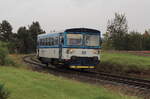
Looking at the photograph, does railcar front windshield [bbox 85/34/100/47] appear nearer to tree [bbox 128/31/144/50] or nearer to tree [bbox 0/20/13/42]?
tree [bbox 128/31/144/50]

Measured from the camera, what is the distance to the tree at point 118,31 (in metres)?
62.3

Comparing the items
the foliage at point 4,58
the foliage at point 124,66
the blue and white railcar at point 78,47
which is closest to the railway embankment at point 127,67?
the foliage at point 124,66

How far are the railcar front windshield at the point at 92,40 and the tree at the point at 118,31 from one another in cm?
4158

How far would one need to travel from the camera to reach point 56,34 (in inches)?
852

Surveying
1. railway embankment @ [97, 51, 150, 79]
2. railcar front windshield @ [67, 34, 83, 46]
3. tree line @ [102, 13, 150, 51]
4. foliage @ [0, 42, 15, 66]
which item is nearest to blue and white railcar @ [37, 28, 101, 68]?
railcar front windshield @ [67, 34, 83, 46]

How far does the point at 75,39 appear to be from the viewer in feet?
67.4

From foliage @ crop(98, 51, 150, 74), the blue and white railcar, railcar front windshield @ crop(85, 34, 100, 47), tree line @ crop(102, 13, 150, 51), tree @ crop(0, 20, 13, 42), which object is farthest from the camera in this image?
tree @ crop(0, 20, 13, 42)

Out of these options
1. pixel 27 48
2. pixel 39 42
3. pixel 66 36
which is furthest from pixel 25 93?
pixel 27 48

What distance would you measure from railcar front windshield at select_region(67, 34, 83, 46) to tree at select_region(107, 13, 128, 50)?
42295 millimetres

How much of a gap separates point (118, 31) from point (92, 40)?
4437 centimetres

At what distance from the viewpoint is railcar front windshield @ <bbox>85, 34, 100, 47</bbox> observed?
20.7 m

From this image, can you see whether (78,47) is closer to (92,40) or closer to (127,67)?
(92,40)

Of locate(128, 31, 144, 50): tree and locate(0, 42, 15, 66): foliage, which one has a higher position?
locate(128, 31, 144, 50): tree

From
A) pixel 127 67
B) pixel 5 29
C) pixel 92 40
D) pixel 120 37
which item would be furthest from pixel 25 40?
pixel 92 40
